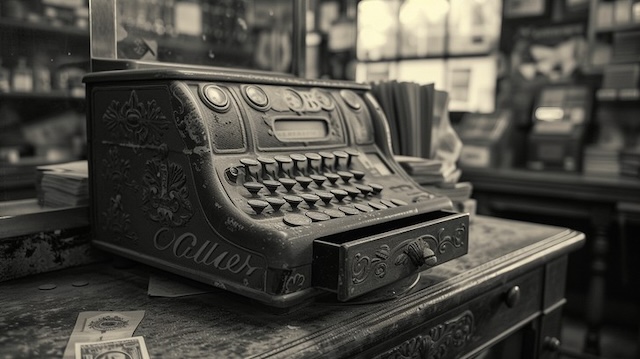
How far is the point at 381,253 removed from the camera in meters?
0.87

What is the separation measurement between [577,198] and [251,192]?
259 cm

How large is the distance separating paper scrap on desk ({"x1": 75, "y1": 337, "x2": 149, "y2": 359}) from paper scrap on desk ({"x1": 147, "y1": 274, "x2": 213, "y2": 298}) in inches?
7.8

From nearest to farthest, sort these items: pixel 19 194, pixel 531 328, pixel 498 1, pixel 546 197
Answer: pixel 19 194 < pixel 531 328 < pixel 546 197 < pixel 498 1

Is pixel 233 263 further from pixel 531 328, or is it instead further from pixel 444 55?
pixel 444 55

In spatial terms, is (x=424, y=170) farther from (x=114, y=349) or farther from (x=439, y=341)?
(x=114, y=349)

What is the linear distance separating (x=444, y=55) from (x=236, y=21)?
3.05 meters

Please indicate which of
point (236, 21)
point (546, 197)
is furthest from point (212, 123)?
point (546, 197)

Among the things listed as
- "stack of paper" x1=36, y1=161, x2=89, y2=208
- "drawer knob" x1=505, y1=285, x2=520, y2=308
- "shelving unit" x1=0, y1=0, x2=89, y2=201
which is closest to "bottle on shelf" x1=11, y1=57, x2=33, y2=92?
"shelving unit" x1=0, y1=0, x2=89, y2=201

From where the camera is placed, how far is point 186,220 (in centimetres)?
93

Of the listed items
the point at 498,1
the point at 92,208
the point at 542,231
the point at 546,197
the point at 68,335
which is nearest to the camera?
the point at 68,335

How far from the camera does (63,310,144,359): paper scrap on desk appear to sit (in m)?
0.75

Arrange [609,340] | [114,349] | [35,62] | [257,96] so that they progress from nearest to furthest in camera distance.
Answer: [114,349]
[257,96]
[35,62]
[609,340]

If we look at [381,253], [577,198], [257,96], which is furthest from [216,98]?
[577,198]

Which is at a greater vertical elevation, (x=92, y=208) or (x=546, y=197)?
(x=92, y=208)
